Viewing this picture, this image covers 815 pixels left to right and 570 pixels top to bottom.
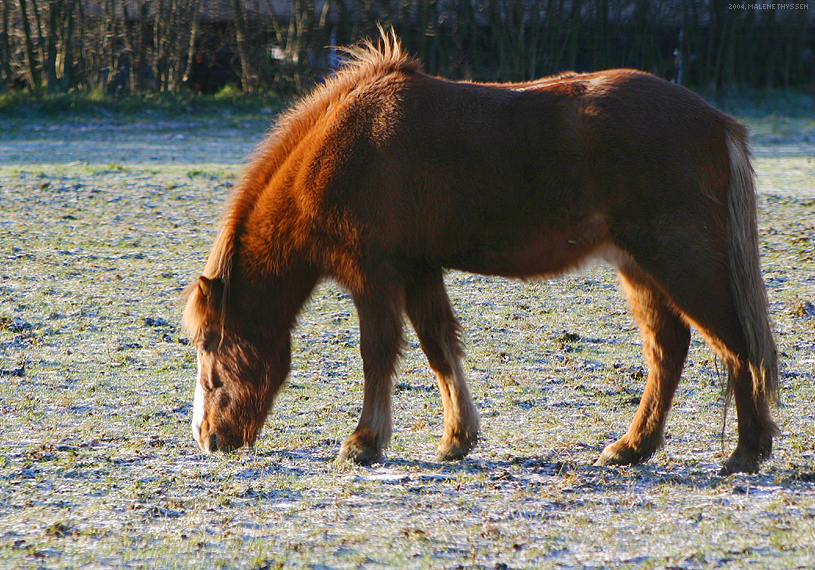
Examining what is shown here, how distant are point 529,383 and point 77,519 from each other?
263cm

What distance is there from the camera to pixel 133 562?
110 inches

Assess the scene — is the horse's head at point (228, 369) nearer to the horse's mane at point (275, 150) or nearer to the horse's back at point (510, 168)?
the horse's mane at point (275, 150)

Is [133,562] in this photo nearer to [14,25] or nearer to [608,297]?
[608,297]

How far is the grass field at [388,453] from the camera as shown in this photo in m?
2.91

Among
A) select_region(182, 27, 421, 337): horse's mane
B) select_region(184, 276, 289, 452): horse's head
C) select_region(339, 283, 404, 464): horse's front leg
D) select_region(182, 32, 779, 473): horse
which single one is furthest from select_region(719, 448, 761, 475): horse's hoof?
select_region(182, 27, 421, 337): horse's mane

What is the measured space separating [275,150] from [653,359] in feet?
6.56

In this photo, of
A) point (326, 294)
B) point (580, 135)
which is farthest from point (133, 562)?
point (326, 294)

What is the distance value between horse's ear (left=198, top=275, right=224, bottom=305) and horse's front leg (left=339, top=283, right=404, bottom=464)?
64 cm

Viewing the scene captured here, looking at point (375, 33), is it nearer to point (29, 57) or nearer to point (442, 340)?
point (29, 57)

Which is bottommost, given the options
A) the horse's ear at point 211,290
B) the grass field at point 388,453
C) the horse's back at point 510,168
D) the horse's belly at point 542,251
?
the grass field at point 388,453

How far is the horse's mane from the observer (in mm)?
4020

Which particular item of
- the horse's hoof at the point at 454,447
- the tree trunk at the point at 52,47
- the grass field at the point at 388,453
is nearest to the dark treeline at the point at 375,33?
the tree trunk at the point at 52,47

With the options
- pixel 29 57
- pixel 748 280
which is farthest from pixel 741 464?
pixel 29 57

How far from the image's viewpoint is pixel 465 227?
3.77 meters
